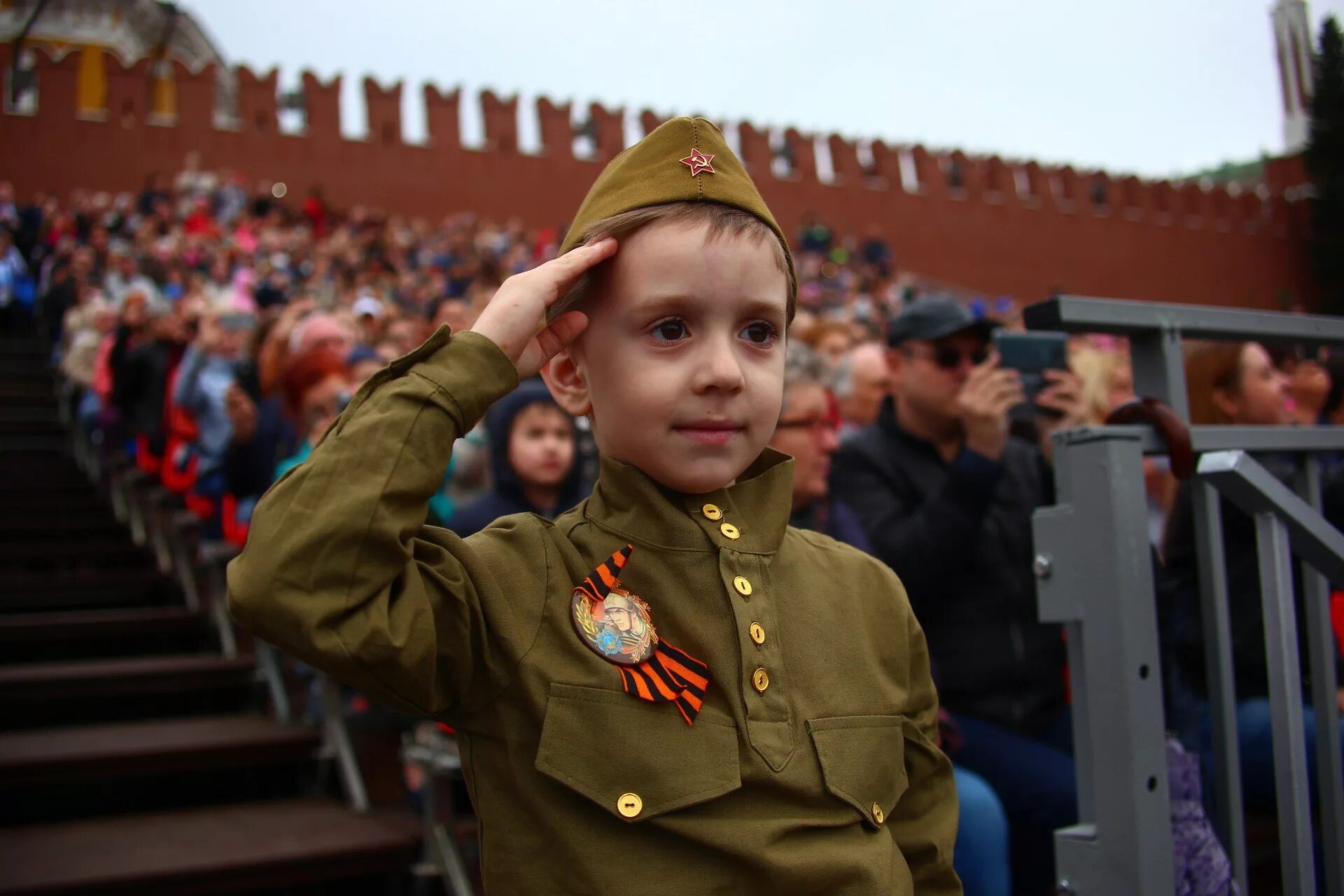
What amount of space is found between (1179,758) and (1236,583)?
3.25 feet

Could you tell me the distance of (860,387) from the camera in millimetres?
4215

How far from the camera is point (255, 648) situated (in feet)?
13.6

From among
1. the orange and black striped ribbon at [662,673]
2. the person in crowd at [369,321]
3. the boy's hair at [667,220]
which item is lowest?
the orange and black striped ribbon at [662,673]

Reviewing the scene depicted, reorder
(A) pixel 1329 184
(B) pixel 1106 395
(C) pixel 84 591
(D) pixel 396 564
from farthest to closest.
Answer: (A) pixel 1329 184 < (C) pixel 84 591 < (B) pixel 1106 395 < (D) pixel 396 564

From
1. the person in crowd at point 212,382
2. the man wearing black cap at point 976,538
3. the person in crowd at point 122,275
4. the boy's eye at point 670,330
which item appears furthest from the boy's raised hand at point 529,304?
the person in crowd at point 122,275

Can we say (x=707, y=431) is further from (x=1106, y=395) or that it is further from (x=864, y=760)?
(x=1106, y=395)

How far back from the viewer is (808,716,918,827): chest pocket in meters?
1.24

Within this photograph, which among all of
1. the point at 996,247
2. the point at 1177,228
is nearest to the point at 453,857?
the point at 996,247

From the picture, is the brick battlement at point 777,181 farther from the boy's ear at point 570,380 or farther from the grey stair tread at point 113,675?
the boy's ear at point 570,380

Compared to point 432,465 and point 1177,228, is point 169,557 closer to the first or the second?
point 432,465

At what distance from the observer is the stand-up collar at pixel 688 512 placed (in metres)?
1.29

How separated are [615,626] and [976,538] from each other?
54.5 inches

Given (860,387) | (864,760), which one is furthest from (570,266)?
(860,387)

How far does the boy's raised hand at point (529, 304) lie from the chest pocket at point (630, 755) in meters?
0.37
